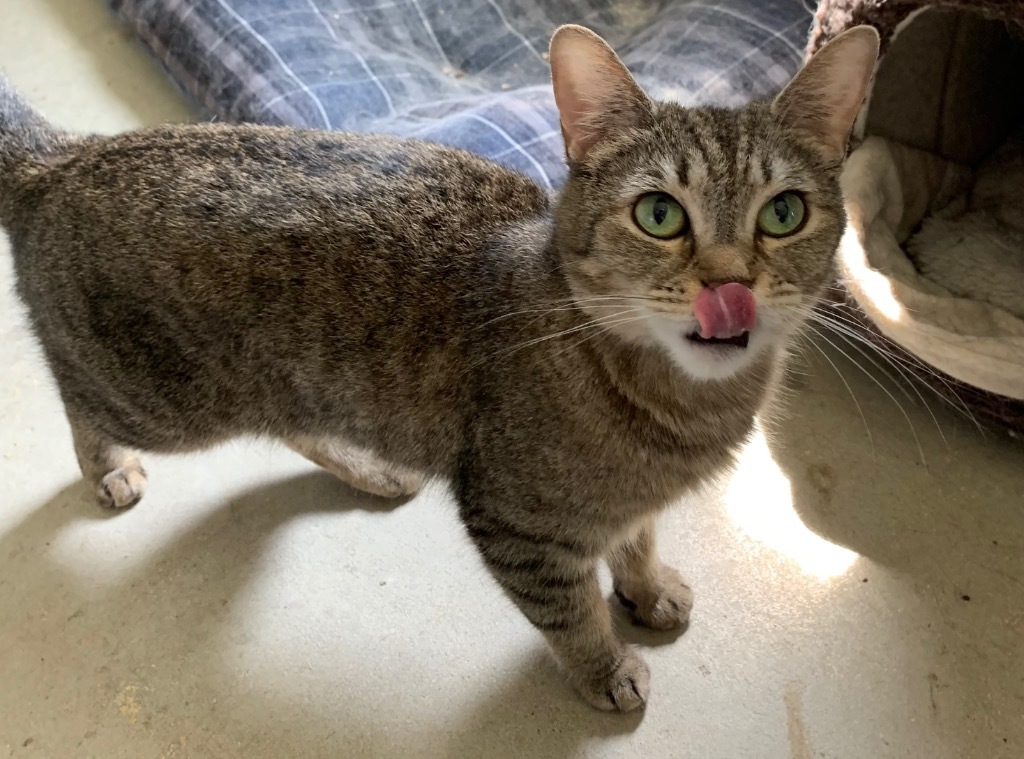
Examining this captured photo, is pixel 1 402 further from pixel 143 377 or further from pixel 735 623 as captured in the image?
pixel 735 623

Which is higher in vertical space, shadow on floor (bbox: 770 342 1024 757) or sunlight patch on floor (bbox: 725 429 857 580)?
sunlight patch on floor (bbox: 725 429 857 580)

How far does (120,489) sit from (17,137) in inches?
25.1

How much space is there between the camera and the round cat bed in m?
1.42

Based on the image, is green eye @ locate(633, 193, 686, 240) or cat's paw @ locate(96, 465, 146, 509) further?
cat's paw @ locate(96, 465, 146, 509)

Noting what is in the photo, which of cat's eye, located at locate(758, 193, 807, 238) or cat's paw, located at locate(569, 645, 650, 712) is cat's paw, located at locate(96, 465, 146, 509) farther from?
cat's eye, located at locate(758, 193, 807, 238)

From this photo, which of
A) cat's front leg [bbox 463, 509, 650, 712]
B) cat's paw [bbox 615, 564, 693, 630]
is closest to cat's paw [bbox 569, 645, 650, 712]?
cat's front leg [bbox 463, 509, 650, 712]

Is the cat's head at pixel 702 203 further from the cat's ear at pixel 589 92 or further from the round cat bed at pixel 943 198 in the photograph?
the round cat bed at pixel 943 198

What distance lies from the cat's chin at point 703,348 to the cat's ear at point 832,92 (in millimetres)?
257

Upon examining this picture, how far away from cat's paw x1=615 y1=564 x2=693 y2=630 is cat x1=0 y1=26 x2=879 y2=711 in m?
0.12

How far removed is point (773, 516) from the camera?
1496 mm

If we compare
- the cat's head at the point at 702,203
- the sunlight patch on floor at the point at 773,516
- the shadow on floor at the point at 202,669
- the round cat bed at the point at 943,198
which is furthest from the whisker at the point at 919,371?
the shadow on floor at the point at 202,669

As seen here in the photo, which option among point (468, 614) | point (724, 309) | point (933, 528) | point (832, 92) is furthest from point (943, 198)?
point (468, 614)

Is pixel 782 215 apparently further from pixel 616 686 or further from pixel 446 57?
pixel 446 57

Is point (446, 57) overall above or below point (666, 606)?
above
